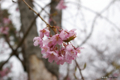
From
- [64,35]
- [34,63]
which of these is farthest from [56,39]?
[34,63]

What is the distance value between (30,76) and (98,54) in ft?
21.6

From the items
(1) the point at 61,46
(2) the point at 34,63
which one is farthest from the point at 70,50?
(2) the point at 34,63

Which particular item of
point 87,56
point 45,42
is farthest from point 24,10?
point 87,56

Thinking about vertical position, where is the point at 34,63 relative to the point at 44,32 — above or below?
above

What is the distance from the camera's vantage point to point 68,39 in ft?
1.79

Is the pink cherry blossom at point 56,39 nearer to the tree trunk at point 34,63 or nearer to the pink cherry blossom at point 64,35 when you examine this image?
the pink cherry blossom at point 64,35

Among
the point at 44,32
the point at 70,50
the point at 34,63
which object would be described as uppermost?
the point at 34,63

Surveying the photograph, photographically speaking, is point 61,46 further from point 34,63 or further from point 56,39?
point 34,63

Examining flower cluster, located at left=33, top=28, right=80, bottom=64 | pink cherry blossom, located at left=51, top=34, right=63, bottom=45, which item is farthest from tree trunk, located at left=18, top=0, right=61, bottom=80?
pink cherry blossom, located at left=51, top=34, right=63, bottom=45

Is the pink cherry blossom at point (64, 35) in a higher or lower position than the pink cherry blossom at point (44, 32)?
lower

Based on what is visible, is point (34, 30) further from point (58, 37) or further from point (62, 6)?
point (58, 37)

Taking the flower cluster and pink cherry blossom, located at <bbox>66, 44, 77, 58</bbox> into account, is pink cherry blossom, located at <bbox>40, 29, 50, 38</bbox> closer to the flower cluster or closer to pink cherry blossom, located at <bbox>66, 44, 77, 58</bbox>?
the flower cluster

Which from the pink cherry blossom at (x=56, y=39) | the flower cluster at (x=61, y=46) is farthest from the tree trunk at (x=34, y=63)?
the pink cherry blossom at (x=56, y=39)

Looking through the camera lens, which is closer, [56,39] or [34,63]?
[56,39]
